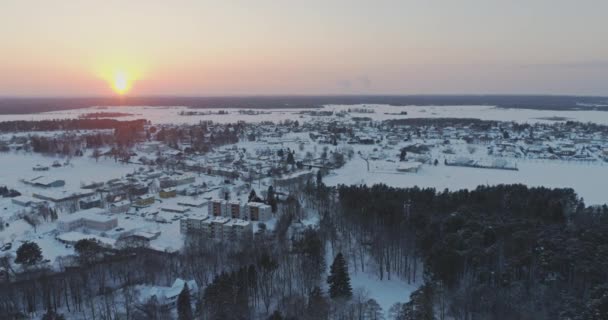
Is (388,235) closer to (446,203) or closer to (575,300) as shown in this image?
(446,203)

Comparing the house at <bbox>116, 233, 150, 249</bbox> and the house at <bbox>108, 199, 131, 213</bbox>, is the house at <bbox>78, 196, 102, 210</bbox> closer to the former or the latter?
the house at <bbox>108, 199, 131, 213</bbox>

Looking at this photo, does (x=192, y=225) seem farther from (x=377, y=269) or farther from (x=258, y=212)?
(x=377, y=269)

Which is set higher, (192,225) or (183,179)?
(183,179)

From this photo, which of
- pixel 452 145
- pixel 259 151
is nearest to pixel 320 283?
pixel 259 151

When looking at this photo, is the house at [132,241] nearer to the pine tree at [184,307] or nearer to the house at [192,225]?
the house at [192,225]

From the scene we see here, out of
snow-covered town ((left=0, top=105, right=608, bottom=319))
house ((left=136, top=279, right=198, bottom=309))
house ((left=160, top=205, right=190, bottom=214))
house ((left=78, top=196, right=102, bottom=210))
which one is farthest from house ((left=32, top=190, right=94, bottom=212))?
house ((left=136, top=279, right=198, bottom=309))

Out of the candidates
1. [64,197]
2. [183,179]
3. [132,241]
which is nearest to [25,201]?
[64,197]

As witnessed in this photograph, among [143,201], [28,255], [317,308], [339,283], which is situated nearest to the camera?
[317,308]
